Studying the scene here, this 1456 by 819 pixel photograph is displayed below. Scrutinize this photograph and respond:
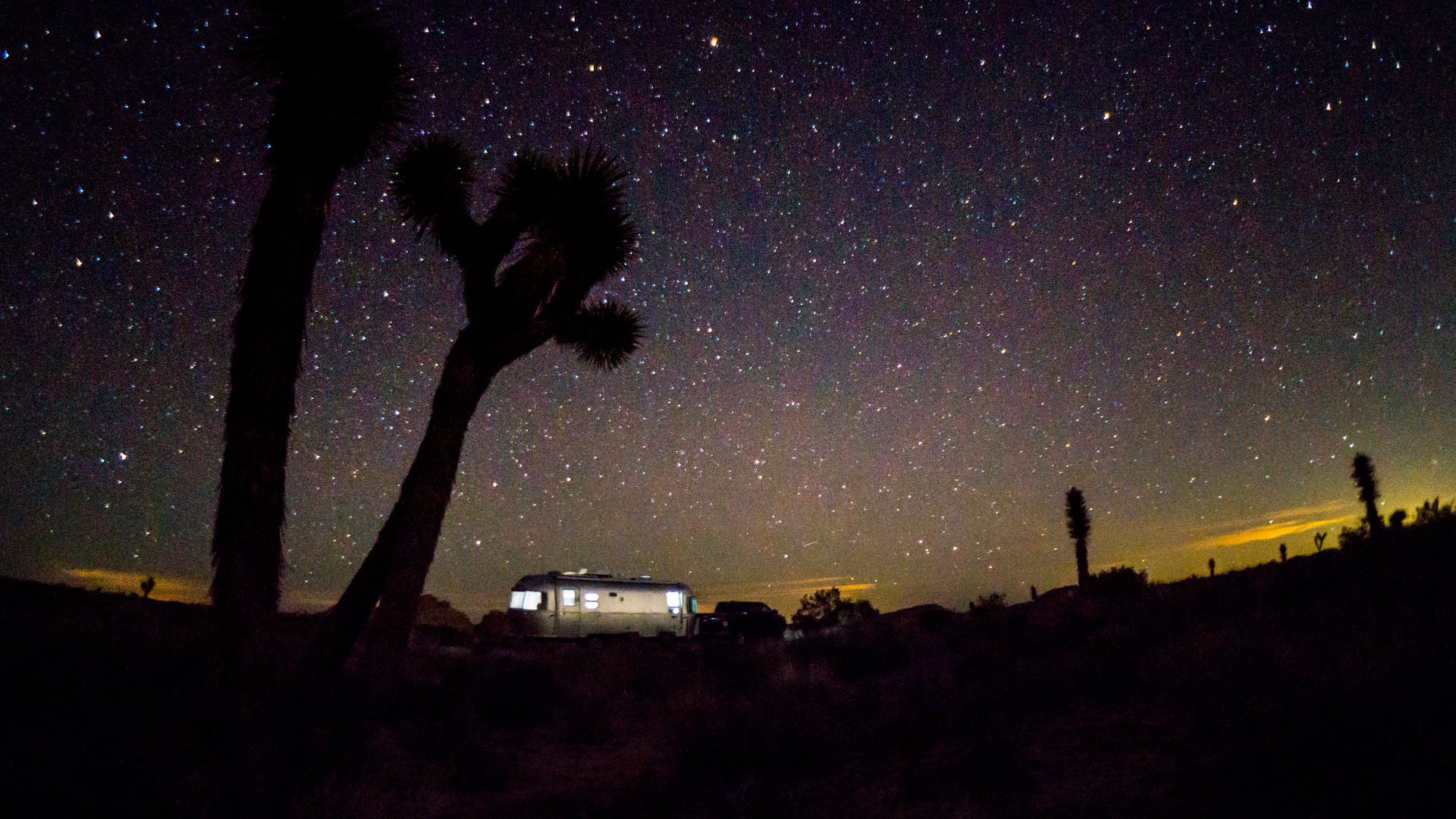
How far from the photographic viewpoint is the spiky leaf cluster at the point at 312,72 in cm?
576

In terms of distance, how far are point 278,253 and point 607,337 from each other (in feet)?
19.4

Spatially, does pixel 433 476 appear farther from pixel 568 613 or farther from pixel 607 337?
pixel 568 613

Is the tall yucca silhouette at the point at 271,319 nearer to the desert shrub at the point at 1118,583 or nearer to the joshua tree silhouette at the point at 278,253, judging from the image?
the joshua tree silhouette at the point at 278,253

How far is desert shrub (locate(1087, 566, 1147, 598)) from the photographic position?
21266mm

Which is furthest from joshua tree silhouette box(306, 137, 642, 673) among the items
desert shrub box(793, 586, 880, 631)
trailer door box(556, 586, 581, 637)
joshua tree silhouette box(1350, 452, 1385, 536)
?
joshua tree silhouette box(1350, 452, 1385, 536)

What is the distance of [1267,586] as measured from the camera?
14.0 meters

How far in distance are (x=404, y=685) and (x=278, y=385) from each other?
746 centimetres

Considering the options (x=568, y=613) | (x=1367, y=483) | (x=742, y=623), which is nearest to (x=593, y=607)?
(x=568, y=613)

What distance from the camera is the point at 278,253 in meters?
5.56

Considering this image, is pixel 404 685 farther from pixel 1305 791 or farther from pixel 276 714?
pixel 1305 791

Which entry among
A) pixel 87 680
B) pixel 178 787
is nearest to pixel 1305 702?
pixel 178 787

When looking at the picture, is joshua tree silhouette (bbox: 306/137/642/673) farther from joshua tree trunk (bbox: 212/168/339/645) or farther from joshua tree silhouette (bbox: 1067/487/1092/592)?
joshua tree silhouette (bbox: 1067/487/1092/592)

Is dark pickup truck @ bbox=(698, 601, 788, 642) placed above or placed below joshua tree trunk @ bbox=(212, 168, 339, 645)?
below

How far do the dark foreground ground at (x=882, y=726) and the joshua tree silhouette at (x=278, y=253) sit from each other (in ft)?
2.82
